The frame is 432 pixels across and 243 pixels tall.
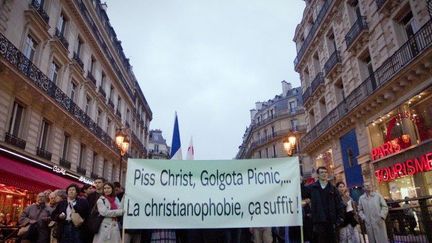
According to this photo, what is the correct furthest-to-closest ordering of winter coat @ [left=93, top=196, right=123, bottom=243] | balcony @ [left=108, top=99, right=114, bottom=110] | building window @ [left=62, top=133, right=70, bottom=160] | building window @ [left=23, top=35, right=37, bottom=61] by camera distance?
balcony @ [left=108, top=99, right=114, bottom=110] < building window @ [left=62, top=133, right=70, bottom=160] < building window @ [left=23, top=35, right=37, bottom=61] < winter coat @ [left=93, top=196, right=123, bottom=243]

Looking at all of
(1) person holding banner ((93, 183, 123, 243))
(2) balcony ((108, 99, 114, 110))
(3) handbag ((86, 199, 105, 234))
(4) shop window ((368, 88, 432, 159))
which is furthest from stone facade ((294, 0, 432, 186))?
(2) balcony ((108, 99, 114, 110))

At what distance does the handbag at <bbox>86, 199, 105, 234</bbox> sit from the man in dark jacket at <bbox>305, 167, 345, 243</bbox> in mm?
3401

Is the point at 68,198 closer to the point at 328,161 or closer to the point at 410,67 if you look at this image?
the point at 410,67

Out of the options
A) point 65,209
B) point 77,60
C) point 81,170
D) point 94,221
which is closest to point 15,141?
point 81,170

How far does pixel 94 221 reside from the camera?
199 inches

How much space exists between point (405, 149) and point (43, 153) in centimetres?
1458

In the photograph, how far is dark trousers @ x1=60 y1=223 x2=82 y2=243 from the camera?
17.4 ft

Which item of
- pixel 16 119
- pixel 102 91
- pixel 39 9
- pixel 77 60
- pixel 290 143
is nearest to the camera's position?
pixel 290 143

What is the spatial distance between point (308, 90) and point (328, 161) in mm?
5777

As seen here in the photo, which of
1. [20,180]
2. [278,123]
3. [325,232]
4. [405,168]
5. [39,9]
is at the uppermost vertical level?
[278,123]

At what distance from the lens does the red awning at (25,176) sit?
9.47 metres

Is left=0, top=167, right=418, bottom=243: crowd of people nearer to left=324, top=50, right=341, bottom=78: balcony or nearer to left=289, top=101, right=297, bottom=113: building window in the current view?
left=324, top=50, right=341, bottom=78: balcony

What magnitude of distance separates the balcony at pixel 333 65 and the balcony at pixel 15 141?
1563cm

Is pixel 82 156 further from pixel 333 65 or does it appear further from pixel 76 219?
pixel 333 65
